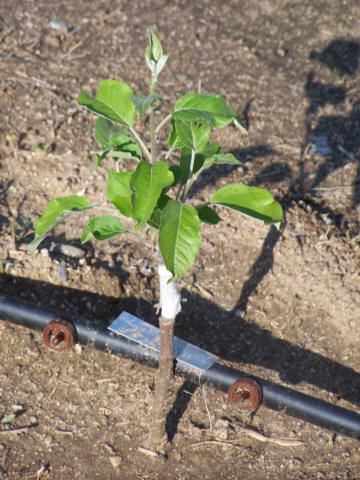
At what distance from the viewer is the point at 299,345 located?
9.58 feet

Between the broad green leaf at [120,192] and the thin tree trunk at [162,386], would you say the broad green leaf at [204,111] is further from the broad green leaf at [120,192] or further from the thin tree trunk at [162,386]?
the thin tree trunk at [162,386]

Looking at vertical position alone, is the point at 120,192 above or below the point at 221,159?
below

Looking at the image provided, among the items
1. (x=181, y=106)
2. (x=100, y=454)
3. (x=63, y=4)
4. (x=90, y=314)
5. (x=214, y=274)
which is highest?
(x=181, y=106)

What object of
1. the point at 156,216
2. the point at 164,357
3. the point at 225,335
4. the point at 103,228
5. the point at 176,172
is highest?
the point at 176,172

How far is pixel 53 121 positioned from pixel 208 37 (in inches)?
64.1

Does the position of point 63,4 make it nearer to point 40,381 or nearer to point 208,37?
point 208,37

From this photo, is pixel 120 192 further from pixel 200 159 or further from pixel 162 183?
pixel 200 159

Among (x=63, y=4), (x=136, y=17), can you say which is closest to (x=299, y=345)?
(x=136, y=17)

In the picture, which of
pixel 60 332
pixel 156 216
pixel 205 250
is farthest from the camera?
pixel 205 250

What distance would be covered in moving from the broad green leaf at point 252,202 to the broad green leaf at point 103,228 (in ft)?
1.09

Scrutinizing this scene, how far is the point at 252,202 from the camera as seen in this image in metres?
1.64

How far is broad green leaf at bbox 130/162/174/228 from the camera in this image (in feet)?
4.83

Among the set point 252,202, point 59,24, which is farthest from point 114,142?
point 59,24

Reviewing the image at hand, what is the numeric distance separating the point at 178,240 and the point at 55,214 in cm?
43
